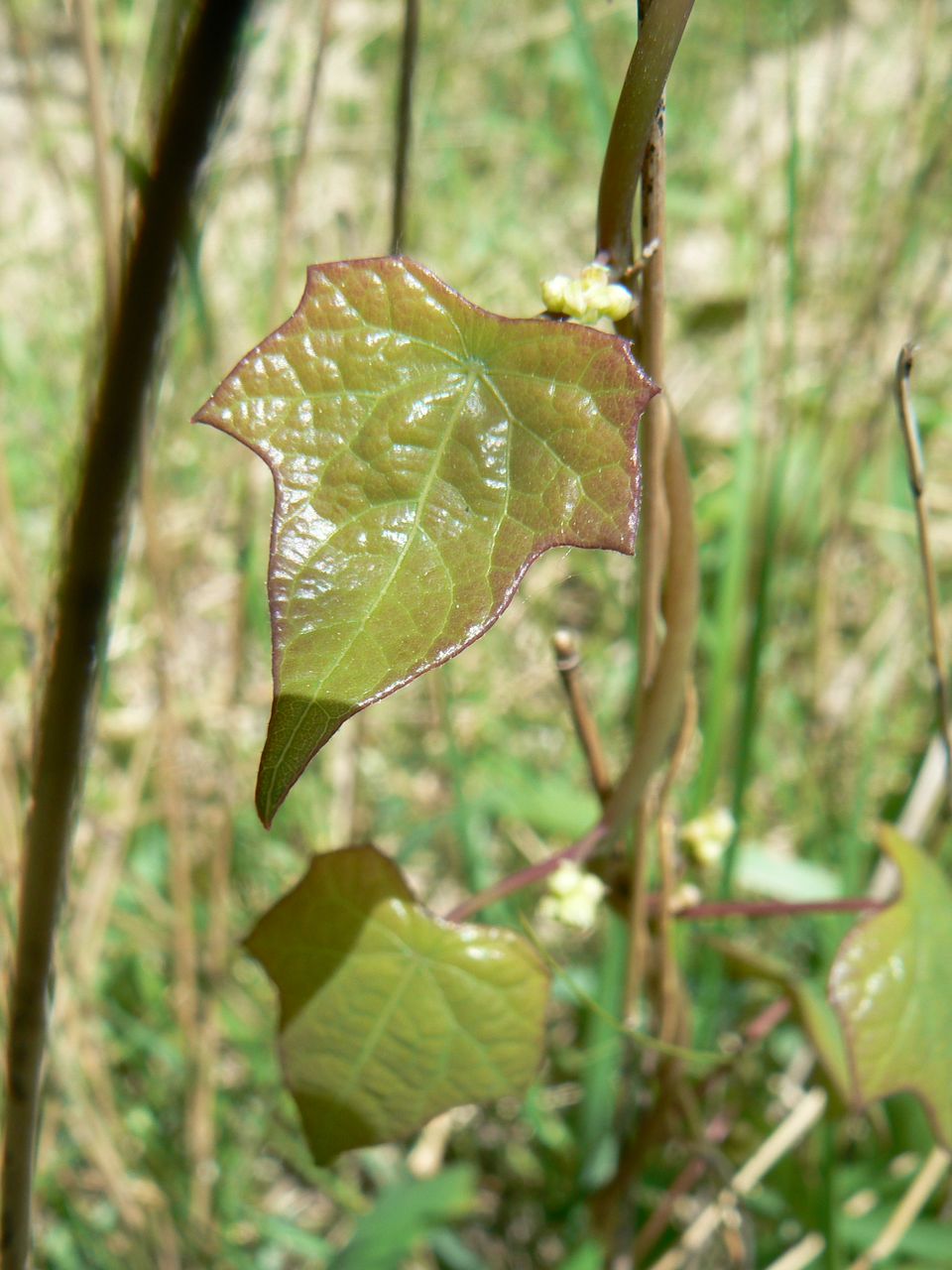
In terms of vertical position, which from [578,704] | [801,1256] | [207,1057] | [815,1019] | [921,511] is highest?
[921,511]

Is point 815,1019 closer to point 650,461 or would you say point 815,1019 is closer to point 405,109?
point 650,461

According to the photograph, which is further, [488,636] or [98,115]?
[488,636]

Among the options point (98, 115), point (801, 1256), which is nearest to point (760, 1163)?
point (801, 1256)

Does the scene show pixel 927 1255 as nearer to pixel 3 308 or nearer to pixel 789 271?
pixel 789 271

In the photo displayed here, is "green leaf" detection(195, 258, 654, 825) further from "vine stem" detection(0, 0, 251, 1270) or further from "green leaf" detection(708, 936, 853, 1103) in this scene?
"green leaf" detection(708, 936, 853, 1103)

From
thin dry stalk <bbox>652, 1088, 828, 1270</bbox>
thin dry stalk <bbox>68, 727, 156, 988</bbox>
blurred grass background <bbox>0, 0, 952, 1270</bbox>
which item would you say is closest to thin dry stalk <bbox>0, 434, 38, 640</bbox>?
blurred grass background <bbox>0, 0, 952, 1270</bbox>

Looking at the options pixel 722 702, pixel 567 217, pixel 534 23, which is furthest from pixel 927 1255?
pixel 534 23
